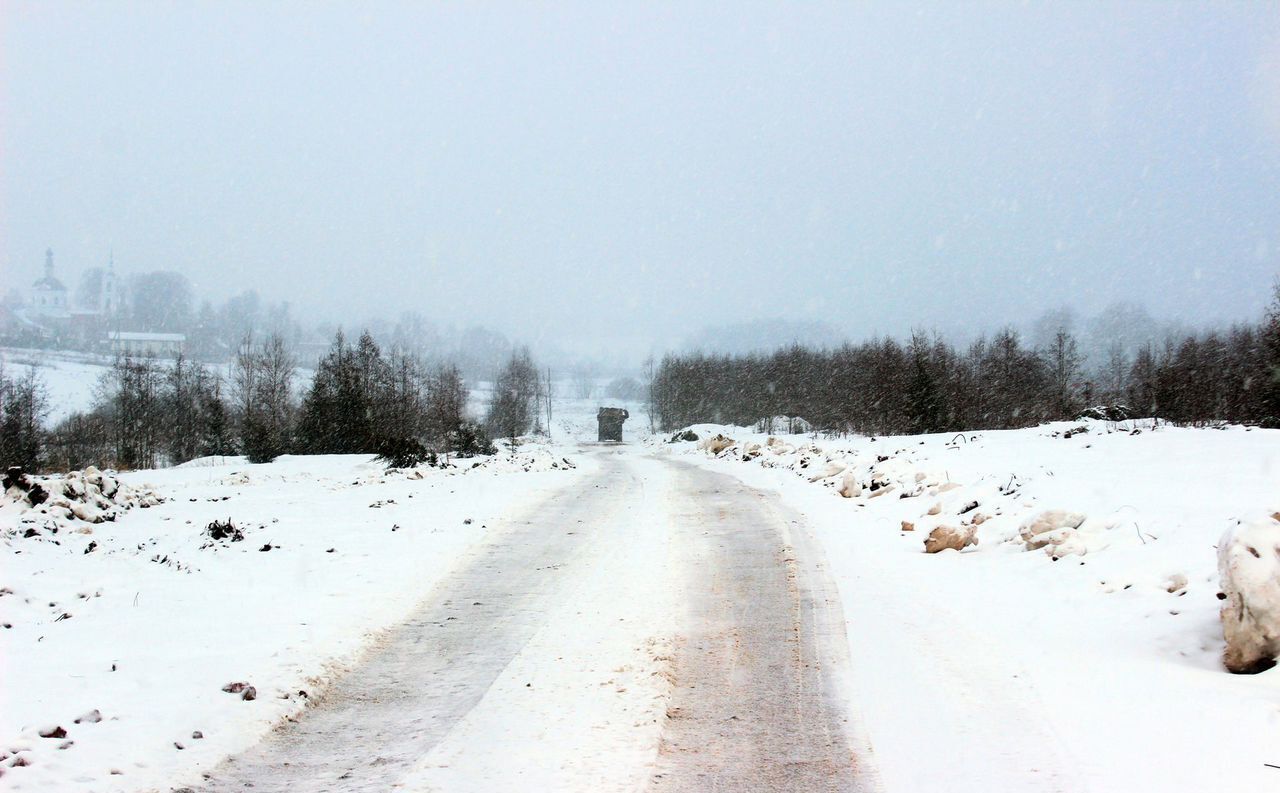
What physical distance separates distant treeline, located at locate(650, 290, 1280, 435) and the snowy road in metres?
19.2

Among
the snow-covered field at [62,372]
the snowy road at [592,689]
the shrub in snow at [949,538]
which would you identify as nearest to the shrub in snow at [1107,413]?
the shrub in snow at [949,538]

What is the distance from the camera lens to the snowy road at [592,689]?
360cm

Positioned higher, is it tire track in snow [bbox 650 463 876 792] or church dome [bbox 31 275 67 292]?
church dome [bbox 31 275 67 292]

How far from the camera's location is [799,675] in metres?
4.99

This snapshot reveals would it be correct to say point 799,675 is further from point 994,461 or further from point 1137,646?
point 994,461

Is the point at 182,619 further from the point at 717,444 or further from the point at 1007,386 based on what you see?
the point at 1007,386

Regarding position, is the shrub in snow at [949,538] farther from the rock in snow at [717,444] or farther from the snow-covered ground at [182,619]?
the rock in snow at [717,444]

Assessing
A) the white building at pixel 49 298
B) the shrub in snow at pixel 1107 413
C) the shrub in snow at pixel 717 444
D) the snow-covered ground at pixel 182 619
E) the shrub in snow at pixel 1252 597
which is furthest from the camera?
the white building at pixel 49 298

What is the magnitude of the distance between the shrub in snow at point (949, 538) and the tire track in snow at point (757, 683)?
5.83 ft

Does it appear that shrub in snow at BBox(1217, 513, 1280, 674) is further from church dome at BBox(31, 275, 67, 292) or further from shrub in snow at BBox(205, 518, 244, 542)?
church dome at BBox(31, 275, 67, 292)

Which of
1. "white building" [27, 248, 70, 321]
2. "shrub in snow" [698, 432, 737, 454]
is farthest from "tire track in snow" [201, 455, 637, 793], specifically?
"white building" [27, 248, 70, 321]

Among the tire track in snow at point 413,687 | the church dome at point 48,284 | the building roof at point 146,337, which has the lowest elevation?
the tire track in snow at point 413,687

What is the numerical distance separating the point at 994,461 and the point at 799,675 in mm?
10698

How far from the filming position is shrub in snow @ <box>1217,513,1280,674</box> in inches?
175
